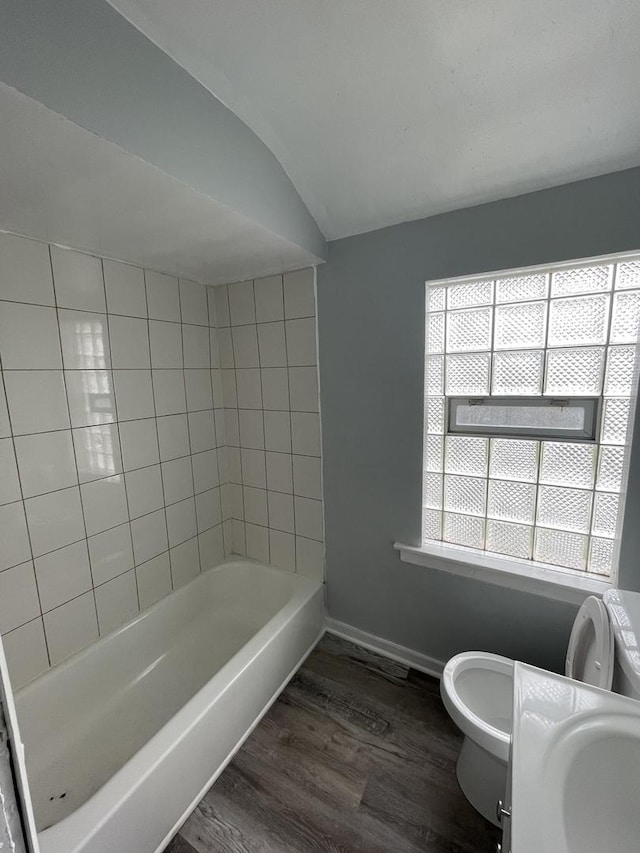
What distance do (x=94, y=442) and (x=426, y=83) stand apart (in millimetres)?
1677

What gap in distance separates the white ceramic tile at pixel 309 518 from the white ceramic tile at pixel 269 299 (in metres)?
0.96

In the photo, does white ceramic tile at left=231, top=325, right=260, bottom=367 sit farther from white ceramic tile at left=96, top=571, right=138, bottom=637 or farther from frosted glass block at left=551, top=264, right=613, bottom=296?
frosted glass block at left=551, top=264, right=613, bottom=296

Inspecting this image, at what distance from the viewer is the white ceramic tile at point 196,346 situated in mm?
1823

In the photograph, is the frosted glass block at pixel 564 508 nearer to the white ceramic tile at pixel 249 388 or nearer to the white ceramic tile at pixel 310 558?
the white ceramic tile at pixel 310 558

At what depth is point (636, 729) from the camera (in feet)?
2.09

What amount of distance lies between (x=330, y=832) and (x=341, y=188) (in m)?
2.21

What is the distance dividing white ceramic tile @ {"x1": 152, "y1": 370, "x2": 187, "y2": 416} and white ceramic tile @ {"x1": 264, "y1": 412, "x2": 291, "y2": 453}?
440 mm

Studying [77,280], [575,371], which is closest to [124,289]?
[77,280]

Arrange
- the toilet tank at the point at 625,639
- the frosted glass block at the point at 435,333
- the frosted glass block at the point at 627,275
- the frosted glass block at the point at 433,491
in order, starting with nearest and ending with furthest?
1. the toilet tank at the point at 625,639
2. the frosted glass block at the point at 627,275
3. the frosted glass block at the point at 435,333
4. the frosted glass block at the point at 433,491

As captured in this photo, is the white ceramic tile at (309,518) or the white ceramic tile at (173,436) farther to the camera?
the white ceramic tile at (309,518)

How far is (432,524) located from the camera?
64.5 inches

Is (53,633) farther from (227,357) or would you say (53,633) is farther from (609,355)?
(609,355)

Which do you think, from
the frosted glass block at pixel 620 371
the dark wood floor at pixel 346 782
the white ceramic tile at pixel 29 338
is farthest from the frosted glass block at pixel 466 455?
the white ceramic tile at pixel 29 338

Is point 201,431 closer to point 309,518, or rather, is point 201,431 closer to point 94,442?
point 94,442
